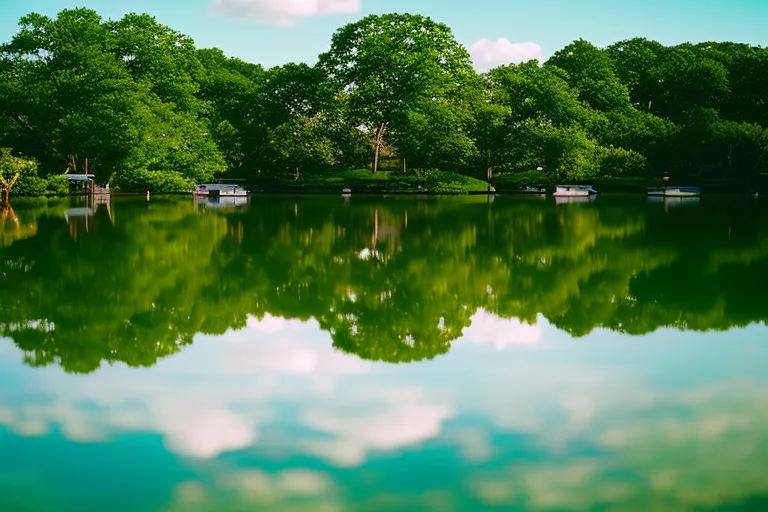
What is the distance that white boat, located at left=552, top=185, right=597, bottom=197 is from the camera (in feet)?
192

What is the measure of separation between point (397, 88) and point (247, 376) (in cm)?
5530

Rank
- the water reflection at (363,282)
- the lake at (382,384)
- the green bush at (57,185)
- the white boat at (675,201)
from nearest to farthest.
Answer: the lake at (382,384) < the water reflection at (363,282) < the white boat at (675,201) < the green bush at (57,185)

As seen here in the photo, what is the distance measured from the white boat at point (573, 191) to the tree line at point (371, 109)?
252 cm

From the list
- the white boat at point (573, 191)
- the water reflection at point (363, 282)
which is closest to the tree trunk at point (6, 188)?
the water reflection at point (363, 282)

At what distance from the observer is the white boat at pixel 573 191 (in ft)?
192

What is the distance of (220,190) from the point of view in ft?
189

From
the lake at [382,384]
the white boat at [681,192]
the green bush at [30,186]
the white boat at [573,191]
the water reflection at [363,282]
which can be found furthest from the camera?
the white boat at [573,191]

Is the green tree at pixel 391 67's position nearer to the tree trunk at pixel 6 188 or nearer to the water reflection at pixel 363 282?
the tree trunk at pixel 6 188

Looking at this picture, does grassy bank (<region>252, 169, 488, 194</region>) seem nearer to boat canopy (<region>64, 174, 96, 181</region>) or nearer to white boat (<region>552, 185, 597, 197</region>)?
white boat (<region>552, 185, 597, 197</region>)

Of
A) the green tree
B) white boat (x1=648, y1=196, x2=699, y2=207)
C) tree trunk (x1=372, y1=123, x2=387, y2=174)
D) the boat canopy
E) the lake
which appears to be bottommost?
the lake

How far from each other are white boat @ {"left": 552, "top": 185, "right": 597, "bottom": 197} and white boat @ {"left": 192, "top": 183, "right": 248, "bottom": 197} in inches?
833

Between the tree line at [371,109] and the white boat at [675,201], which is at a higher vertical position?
the tree line at [371,109]

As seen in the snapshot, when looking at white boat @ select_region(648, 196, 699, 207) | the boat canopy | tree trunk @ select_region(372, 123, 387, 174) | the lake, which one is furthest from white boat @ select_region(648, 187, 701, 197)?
the lake

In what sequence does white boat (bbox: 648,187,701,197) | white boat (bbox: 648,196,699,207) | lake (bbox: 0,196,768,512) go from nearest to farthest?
lake (bbox: 0,196,768,512) → white boat (bbox: 648,196,699,207) → white boat (bbox: 648,187,701,197)
